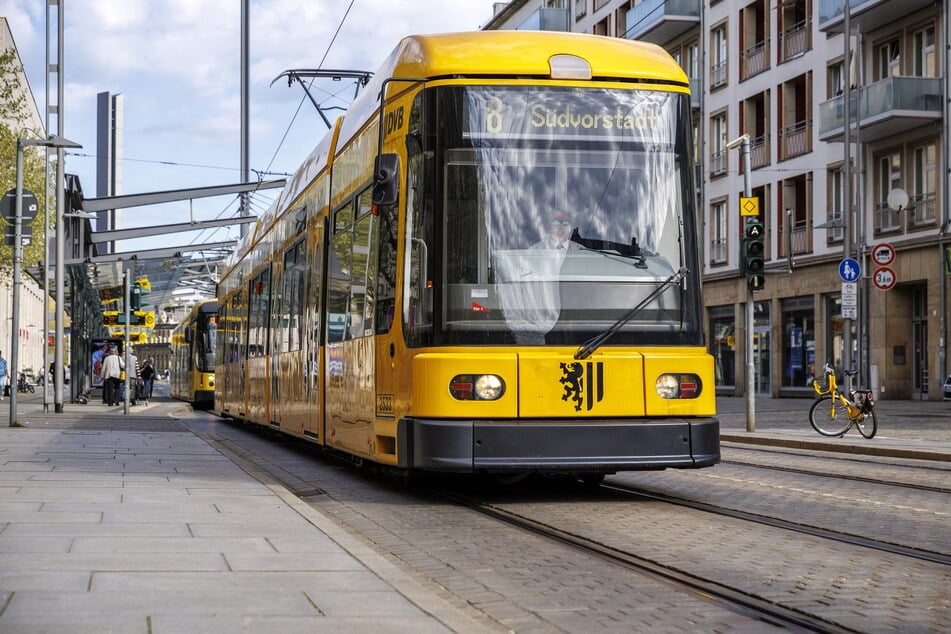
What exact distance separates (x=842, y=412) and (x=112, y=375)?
69.3 ft

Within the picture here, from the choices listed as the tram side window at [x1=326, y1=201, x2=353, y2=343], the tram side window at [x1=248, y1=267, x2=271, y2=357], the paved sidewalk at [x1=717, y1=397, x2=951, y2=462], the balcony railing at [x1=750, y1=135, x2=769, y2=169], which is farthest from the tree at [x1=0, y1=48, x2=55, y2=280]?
the tram side window at [x1=326, y1=201, x2=353, y2=343]

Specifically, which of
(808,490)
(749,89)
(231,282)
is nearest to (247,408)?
(231,282)

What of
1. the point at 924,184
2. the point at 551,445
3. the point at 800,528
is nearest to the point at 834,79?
the point at 924,184

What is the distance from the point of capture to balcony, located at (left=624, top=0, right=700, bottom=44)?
4812cm

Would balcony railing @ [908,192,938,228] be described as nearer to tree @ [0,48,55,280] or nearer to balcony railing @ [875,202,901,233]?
balcony railing @ [875,202,901,233]

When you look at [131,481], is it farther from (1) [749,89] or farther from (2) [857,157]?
(1) [749,89]

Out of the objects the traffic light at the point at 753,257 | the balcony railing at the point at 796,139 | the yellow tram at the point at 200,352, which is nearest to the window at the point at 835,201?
the balcony railing at the point at 796,139

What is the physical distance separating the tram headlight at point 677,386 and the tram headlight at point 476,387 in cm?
120

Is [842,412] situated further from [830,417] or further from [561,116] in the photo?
[561,116]

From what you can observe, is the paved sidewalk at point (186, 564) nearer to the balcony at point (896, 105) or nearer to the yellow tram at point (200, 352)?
the balcony at point (896, 105)

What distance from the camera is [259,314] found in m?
20.4

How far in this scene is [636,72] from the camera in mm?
10750

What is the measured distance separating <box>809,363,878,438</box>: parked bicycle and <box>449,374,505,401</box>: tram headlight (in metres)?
12.2

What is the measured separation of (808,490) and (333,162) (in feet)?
19.1
